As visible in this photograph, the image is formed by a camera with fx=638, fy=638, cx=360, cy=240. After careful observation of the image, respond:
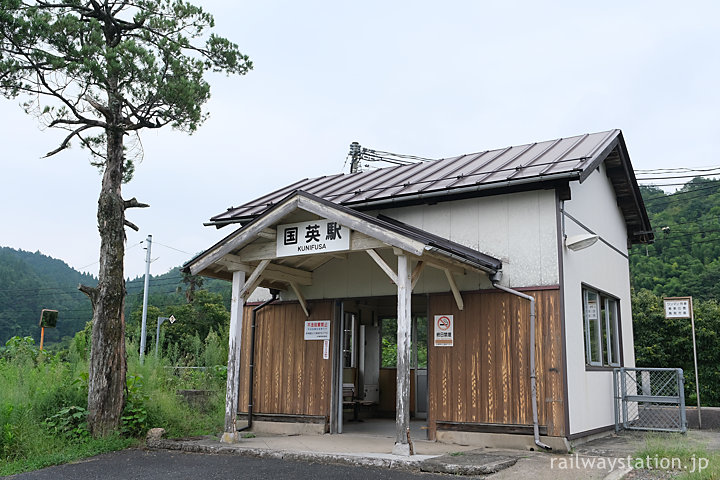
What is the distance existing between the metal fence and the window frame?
0.33 m

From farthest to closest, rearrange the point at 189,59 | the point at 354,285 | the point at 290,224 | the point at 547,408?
the point at 354,285 → the point at 189,59 → the point at 290,224 → the point at 547,408

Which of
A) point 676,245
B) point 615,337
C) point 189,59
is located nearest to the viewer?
point 189,59

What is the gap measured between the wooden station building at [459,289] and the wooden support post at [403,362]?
0.06 feet

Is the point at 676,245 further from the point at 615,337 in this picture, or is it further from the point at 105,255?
the point at 105,255

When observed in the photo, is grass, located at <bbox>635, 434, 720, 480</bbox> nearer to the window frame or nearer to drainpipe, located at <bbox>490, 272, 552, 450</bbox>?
drainpipe, located at <bbox>490, 272, 552, 450</bbox>

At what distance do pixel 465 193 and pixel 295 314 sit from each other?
3.42 metres

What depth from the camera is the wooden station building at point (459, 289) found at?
813cm

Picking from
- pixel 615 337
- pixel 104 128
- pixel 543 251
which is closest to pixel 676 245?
pixel 615 337

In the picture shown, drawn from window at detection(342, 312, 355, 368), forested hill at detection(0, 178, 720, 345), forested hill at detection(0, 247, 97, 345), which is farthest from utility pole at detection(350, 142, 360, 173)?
forested hill at detection(0, 247, 97, 345)

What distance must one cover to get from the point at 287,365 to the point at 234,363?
1640mm

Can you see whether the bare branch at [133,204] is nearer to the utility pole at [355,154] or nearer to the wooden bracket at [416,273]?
the wooden bracket at [416,273]

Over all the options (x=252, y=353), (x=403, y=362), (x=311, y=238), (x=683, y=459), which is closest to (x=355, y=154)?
(x=252, y=353)

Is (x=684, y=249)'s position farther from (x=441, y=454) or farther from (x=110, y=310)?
(x=110, y=310)

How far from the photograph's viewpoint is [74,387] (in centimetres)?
948
